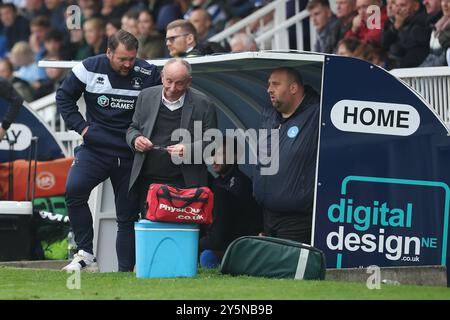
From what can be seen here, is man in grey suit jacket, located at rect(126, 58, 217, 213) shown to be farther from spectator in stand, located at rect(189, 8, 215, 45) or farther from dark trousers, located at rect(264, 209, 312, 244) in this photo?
spectator in stand, located at rect(189, 8, 215, 45)

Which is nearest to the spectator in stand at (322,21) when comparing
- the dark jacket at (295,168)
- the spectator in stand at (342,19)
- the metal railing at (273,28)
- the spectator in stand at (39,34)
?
the spectator in stand at (342,19)

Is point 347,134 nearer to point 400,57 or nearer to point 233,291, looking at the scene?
point 233,291

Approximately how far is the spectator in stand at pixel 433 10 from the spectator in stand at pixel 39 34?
8.86m

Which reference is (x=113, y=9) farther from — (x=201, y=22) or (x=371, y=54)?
Result: (x=371, y=54)

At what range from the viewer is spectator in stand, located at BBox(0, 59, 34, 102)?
19.2m

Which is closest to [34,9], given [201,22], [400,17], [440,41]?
[201,22]

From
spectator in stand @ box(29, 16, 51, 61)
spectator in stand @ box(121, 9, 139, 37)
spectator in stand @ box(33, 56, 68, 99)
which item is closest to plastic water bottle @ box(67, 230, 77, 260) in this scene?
spectator in stand @ box(121, 9, 139, 37)

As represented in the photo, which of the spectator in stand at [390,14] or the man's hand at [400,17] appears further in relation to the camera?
the spectator in stand at [390,14]

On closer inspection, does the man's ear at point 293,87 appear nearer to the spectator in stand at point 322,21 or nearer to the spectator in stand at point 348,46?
the spectator in stand at point 348,46

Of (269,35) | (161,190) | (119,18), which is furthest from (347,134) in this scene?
(119,18)

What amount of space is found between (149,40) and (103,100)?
590 cm

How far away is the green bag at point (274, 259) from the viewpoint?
382 inches

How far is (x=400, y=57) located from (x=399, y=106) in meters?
2.99
